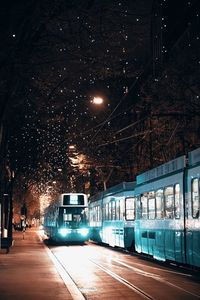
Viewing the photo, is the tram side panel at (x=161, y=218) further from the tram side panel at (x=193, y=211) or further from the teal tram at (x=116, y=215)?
the teal tram at (x=116, y=215)

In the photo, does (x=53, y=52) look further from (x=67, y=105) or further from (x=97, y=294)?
(x=67, y=105)

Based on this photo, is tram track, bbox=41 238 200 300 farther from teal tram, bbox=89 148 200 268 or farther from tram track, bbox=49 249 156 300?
teal tram, bbox=89 148 200 268

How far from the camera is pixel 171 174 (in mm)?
19922

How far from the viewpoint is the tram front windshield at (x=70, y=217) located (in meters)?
41.9

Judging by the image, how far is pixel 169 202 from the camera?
20.2m

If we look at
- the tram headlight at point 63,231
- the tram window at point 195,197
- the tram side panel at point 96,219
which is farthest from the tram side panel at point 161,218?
Result: the tram headlight at point 63,231

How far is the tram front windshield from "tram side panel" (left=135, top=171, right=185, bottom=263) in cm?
1628

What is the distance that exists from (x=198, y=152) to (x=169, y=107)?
11099 millimetres

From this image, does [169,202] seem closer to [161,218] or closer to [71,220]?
[161,218]

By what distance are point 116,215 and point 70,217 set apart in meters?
10.0

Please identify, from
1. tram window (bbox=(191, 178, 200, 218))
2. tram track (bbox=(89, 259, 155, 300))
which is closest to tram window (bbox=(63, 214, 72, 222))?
tram track (bbox=(89, 259, 155, 300))

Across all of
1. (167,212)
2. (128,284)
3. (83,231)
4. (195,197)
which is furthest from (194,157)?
(83,231)

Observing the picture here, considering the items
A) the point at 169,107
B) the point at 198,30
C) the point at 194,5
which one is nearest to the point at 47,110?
the point at 169,107

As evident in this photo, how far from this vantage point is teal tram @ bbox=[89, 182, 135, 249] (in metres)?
29.8
